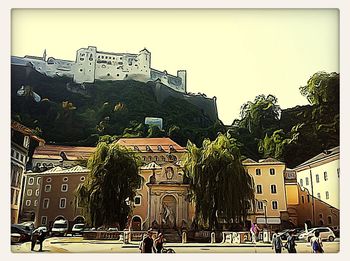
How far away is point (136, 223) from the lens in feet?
16.3

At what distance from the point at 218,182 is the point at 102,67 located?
4.67 feet

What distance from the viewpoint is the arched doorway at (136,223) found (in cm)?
497

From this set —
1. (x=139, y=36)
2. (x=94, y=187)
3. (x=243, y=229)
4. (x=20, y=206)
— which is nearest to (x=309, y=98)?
(x=243, y=229)

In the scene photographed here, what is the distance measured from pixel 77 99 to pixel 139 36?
0.77 metres

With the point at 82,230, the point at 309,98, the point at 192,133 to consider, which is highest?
the point at 309,98

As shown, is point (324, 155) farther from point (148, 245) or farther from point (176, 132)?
point (148, 245)

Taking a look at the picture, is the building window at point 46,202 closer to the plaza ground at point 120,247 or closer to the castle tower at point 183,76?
the plaza ground at point 120,247

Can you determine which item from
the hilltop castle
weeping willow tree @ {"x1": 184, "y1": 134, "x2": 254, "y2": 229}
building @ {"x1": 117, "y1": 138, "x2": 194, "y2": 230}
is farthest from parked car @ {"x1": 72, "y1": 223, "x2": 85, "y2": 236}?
the hilltop castle

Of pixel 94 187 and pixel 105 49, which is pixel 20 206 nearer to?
pixel 94 187

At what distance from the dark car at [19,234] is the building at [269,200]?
1.90 metres

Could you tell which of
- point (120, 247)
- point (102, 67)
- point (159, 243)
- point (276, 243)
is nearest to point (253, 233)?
point (276, 243)

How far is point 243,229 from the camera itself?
196 inches

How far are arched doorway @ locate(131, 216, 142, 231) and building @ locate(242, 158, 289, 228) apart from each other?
3.10 ft

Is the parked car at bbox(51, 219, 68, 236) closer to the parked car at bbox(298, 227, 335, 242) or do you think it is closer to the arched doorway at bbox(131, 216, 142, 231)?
the arched doorway at bbox(131, 216, 142, 231)
